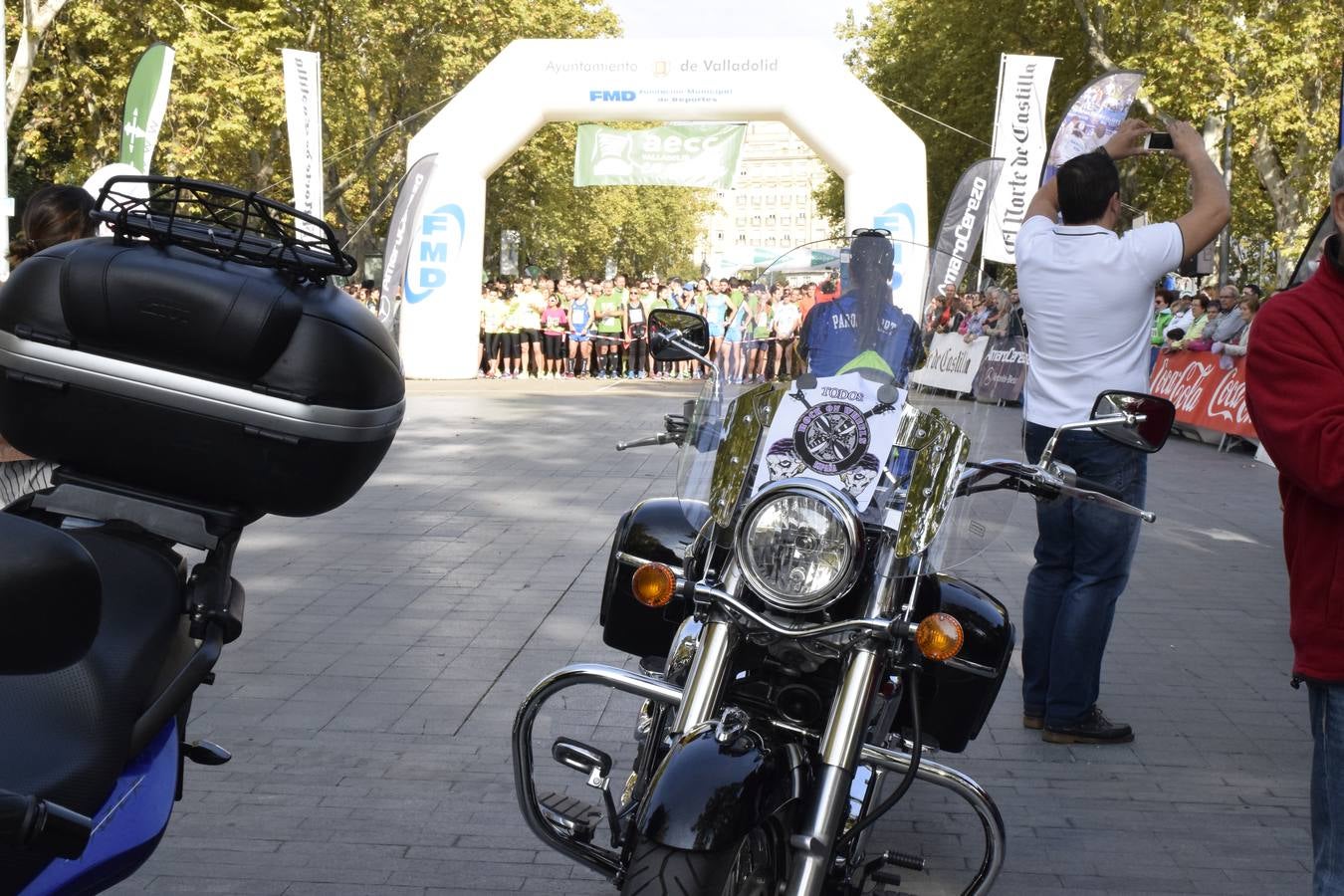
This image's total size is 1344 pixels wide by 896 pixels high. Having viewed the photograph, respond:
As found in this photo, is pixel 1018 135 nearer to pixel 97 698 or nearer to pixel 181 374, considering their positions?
pixel 181 374

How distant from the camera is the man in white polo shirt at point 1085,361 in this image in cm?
488

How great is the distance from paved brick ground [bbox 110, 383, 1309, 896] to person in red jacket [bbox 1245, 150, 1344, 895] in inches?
41.3

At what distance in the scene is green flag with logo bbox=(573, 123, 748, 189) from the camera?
2425cm

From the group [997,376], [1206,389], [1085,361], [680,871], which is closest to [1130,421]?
[997,376]

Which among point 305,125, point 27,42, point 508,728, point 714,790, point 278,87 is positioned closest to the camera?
point 714,790

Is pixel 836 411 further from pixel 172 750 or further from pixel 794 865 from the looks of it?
pixel 172 750

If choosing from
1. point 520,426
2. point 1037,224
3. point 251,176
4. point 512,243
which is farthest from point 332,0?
point 1037,224

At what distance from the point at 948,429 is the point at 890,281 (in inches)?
14.3

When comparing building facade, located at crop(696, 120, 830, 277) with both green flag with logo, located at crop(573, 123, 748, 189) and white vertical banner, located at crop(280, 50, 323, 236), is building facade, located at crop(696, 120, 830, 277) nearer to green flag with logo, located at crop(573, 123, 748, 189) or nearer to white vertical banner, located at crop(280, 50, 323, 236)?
green flag with logo, located at crop(573, 123, 748, 189)

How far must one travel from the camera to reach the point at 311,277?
2951 mm

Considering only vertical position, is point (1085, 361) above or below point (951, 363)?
below

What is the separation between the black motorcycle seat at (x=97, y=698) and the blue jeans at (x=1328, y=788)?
2.02 m

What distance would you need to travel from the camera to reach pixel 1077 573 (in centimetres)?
511

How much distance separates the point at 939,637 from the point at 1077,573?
235 cm
